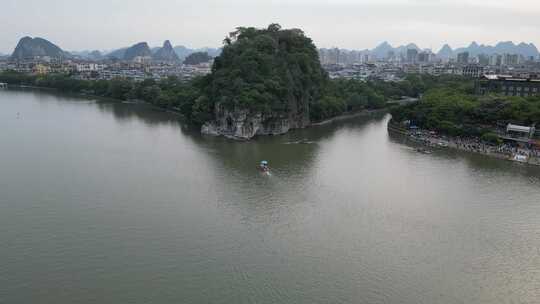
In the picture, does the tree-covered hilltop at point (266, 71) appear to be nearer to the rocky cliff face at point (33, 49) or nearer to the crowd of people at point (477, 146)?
the crowd of people at point (477, 146)

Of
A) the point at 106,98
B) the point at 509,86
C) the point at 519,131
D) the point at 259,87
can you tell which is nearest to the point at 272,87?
the point at 259,87

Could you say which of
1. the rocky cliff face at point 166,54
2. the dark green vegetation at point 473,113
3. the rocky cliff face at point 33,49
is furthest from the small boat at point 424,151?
the rocky cliff face at point 166,54

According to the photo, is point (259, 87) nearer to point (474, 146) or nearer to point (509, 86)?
point (474, 146)

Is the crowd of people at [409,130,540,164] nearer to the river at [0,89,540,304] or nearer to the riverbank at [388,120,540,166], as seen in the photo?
the riverbank at [388,120,540,166]

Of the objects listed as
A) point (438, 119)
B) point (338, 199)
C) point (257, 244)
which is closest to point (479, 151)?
point (438, 119)

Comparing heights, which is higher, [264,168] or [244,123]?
[244,123]

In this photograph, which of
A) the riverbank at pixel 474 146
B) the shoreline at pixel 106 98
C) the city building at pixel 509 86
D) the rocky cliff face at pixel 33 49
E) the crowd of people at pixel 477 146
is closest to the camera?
the riverbank at pixel 474 146

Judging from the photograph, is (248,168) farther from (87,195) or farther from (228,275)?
(228,275)

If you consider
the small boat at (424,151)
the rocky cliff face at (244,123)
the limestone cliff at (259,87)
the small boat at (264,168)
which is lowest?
the small boat at (264,168)
